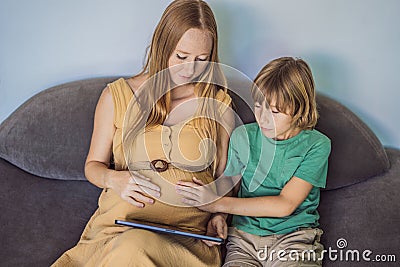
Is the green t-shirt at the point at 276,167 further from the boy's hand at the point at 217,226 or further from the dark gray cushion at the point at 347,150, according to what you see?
the dark gray cushion at the point at 347,150

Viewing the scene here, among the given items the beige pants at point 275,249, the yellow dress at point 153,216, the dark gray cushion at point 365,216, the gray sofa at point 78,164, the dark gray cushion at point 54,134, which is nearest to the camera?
the yellow dress at point 153,216

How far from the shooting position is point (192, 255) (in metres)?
1.46

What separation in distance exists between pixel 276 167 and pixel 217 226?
23 centimetres

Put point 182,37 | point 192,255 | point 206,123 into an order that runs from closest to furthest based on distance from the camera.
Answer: point 192,255
point 182,37
point 206,123

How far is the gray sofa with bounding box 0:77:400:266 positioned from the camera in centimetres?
177

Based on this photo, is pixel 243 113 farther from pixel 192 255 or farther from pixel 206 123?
pixel 192 255

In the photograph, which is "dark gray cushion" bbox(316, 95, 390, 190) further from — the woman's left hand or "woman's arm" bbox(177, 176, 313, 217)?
the woman's left hand

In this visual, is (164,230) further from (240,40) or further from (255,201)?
(240,40)

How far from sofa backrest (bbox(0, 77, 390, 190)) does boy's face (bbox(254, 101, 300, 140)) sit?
0.91 ft

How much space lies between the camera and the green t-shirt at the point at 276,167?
5.17 feet

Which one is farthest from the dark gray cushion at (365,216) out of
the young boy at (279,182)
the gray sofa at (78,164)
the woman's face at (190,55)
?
the woman's face at (190,55)

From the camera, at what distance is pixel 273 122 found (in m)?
1.56

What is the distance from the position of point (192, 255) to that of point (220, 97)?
48 centimetres

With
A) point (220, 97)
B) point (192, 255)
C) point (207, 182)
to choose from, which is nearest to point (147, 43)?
point (220, 97)
